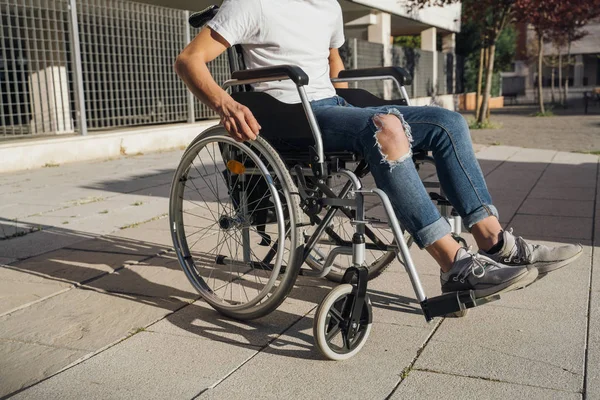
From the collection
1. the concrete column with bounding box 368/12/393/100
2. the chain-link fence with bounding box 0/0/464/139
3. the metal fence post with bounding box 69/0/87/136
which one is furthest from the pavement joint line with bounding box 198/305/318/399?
the concrete column with bounding box 368/12/393/100

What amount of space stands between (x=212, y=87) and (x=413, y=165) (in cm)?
80

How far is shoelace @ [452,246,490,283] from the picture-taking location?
246 cm

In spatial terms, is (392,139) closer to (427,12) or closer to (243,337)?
(243,337)

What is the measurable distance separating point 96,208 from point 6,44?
153 inches

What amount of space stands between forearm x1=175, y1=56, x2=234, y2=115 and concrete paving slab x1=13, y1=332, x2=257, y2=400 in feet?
2.93

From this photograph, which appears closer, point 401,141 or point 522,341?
point 401,141

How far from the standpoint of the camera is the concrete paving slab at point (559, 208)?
512 centimetres

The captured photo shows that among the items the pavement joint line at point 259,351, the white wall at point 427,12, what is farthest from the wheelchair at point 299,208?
the white wall at point 427,12

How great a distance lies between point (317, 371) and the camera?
2.38 m

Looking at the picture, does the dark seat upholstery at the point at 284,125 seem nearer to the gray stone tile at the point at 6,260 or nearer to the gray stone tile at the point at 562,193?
the gray stone tile at the point at 6,260

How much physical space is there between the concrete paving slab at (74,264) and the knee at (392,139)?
71.3 inches

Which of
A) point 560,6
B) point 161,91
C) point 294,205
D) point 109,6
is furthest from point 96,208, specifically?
A: point 560,6

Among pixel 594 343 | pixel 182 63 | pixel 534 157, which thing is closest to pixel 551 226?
pixel 594 343

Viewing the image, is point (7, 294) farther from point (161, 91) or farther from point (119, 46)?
point (161, 91)
